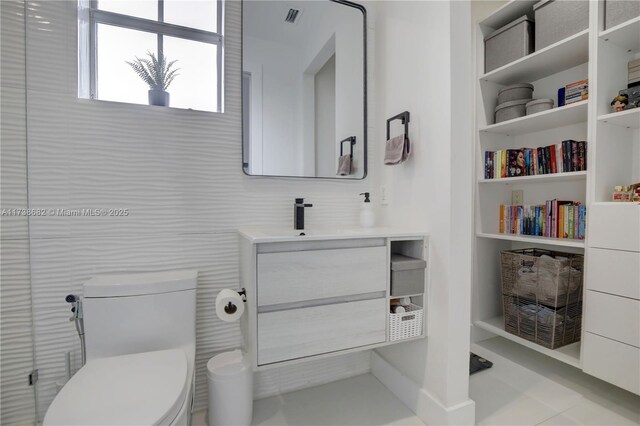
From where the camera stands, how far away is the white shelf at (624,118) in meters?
1.48

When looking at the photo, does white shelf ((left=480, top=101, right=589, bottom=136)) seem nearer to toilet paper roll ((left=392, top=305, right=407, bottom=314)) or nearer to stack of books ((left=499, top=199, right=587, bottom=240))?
stack of books ((left=499, top=199, right=587, bottom=240))

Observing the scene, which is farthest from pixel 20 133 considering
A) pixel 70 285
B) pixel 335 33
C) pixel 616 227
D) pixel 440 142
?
pixel 616 227

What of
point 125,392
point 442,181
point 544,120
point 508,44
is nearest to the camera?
point 125,392

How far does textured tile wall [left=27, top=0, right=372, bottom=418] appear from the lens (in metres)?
1.30

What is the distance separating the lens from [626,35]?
1.54 m

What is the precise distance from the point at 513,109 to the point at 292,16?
5.19 feet

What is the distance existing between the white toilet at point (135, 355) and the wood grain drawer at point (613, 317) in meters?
1.98

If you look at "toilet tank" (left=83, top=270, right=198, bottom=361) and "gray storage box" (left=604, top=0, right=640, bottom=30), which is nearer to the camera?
"toilet tank" (left=83, top=270, right=198, bottom=361)

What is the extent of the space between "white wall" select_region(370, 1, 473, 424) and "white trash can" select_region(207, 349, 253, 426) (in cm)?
84

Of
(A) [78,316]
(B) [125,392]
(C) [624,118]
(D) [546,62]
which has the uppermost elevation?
(D) [546,62]

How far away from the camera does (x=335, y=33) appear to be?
70.3 inches

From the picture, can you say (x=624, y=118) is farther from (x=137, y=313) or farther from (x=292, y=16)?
(x=137, y=313)

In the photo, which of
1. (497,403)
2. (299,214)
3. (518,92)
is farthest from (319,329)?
(518,92)

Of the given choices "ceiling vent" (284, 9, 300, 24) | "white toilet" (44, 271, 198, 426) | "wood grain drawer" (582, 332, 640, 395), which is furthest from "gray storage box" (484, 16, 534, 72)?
"white toilet" (44, 271, 198, 426)
